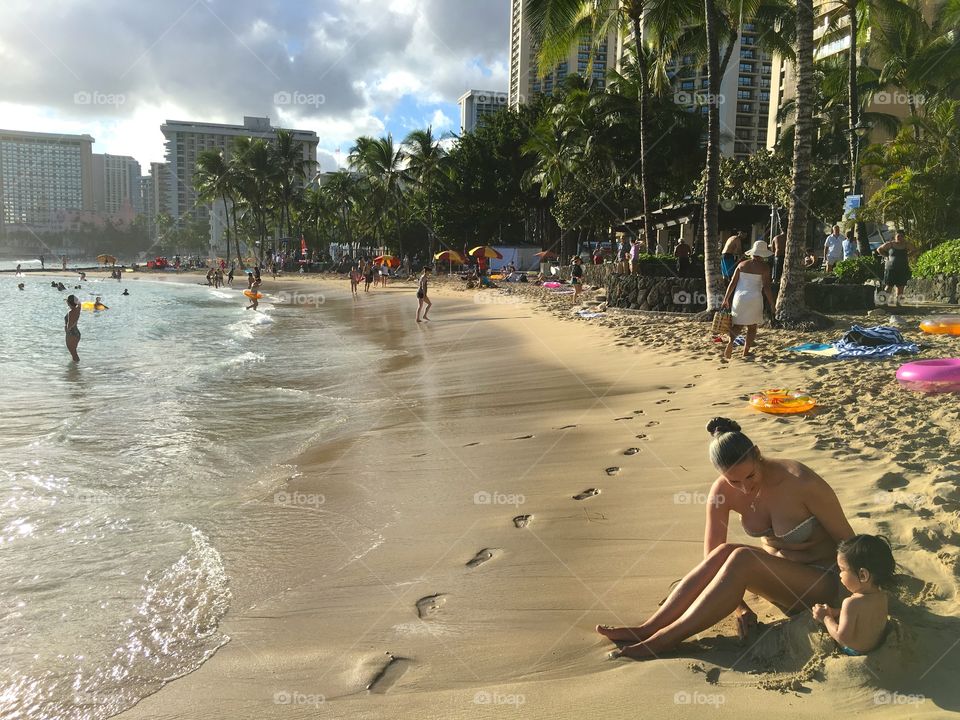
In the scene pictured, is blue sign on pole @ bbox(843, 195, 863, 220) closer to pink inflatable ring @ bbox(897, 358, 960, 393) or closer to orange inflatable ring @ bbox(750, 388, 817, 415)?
pink inflatable ring @ bbox(897, 358, 960, 393)

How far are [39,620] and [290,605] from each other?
4.60 feet

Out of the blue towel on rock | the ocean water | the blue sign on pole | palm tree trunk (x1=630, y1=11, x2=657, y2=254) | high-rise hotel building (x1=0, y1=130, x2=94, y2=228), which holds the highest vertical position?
high-rise hotel building (x1=0, y1=130, x2=94, y2=228)

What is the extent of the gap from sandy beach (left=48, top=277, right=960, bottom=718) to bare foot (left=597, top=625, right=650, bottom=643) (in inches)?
3.4

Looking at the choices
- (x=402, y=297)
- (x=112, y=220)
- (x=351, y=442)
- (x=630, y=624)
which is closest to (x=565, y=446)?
(x=351, y=442)

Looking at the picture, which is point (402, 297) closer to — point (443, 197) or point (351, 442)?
point (443, 197)

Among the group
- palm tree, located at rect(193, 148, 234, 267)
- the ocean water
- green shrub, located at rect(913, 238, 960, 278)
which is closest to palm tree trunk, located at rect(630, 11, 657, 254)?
green shrub, located at rect(913, 238, 960, 278)

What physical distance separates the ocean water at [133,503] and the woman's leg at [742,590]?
7.43ft

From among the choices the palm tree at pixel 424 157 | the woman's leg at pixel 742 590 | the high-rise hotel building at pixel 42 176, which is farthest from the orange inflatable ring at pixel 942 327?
the high-rise hotel building at pixel 42 176

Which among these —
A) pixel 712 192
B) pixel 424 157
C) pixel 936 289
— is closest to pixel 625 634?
pixel 712 192

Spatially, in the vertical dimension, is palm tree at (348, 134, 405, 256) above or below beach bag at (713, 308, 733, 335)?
above

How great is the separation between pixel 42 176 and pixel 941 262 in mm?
163169

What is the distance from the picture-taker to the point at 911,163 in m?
20.0

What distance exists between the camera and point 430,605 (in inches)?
145

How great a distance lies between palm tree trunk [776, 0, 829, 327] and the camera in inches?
413
